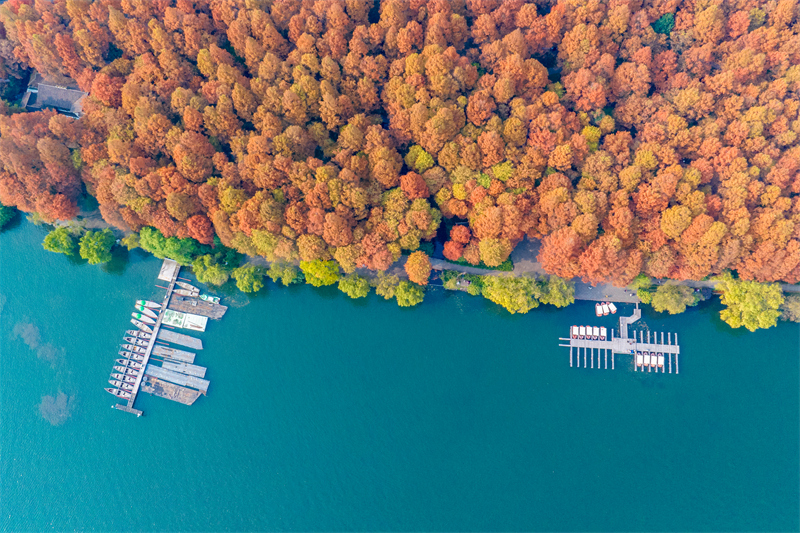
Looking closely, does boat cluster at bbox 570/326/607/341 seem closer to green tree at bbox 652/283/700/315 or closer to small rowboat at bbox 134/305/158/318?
green tree at bbox 652/283/700/315

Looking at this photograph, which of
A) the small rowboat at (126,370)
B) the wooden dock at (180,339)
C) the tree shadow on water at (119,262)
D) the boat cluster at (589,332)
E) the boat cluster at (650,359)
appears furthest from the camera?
the tree shadow on water at (119,262)

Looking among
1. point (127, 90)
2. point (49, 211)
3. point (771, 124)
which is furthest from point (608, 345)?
point (49, 211)

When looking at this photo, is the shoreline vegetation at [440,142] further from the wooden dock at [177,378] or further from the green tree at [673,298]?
the wooden dock at [177,378]

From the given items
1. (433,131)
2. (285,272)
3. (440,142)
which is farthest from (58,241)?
(440,142)

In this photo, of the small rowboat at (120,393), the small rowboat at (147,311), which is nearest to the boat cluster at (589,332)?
the small rowboat at (147,311)

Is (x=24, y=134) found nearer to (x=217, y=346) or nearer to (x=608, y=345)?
(x=217, y=346)
